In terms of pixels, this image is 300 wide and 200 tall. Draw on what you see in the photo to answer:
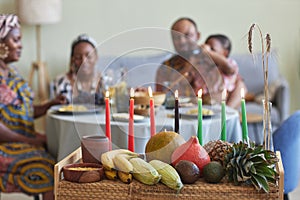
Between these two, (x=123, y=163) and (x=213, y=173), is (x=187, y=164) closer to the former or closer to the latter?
(x=213, y=173)

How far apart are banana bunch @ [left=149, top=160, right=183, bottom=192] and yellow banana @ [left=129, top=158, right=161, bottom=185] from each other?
0.05ft

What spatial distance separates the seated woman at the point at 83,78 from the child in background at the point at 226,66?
0.81 metres

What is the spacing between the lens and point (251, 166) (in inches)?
65.0

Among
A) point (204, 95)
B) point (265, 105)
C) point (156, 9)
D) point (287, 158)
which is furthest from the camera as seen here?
point (156, 9)

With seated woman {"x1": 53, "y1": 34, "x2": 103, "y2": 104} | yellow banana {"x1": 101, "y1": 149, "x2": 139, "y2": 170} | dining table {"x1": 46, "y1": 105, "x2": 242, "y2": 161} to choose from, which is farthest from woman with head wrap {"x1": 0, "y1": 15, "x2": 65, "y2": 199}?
yellow banana {"x1": 101, "y1": 149, "x2": 139, "y2": 170}

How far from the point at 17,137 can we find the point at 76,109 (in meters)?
0.80

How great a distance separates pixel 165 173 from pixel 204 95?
942 mm

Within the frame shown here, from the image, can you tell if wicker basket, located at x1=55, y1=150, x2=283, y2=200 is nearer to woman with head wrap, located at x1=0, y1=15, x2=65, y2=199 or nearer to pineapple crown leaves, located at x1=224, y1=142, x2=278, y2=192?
pineapple crown leaves, located at x1=224, y1=142, x2=278, y2=192

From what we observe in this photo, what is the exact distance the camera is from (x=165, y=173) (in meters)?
1.65

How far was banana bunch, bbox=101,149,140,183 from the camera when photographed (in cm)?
168

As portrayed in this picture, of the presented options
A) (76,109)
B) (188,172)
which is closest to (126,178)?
(188,172)

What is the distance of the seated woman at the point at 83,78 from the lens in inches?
96.7

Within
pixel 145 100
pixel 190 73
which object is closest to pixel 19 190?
pixel 145 100

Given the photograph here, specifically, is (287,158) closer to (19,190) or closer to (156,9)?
(19,190)
